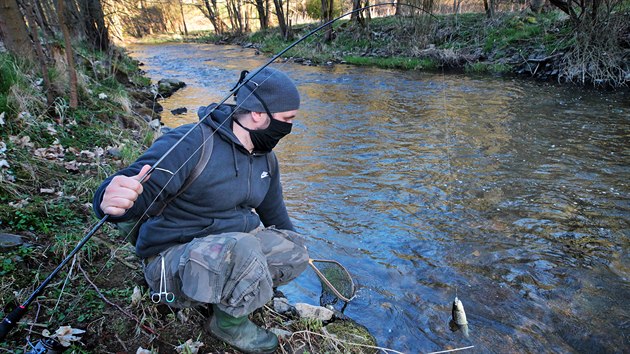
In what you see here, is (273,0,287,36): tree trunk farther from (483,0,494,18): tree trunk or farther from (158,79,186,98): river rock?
(158,79,186,98): river rock

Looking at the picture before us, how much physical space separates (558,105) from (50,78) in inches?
381

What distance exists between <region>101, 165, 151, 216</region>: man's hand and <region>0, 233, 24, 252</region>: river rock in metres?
1.34

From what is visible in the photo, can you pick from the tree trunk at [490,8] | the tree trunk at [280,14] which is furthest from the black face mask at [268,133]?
the tree trunk at [280,14]

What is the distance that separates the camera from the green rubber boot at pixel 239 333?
2373 millimetres

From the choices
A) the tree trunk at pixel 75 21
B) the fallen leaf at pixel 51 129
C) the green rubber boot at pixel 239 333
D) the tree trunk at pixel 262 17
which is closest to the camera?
the green rubber boot at pixel 239 333

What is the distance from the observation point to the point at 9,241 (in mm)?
2748

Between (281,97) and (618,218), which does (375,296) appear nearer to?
(281,97)

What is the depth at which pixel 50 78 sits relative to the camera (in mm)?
5816

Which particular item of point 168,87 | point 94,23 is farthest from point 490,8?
point 94,23

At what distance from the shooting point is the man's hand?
1.84 meters

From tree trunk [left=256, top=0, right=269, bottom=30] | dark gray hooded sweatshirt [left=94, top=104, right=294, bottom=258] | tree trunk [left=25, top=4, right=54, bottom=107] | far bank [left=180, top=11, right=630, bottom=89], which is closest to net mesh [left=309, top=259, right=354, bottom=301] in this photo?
dark gray hooded sweatshirt [left=94, top=104, right=294, bottom=258]

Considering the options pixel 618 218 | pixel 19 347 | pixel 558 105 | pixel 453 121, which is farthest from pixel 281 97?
pixel 558 105

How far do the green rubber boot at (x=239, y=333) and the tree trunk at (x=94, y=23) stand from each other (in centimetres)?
1195

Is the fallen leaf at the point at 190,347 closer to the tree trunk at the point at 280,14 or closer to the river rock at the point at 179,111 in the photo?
the river rock at the point at 179,111
